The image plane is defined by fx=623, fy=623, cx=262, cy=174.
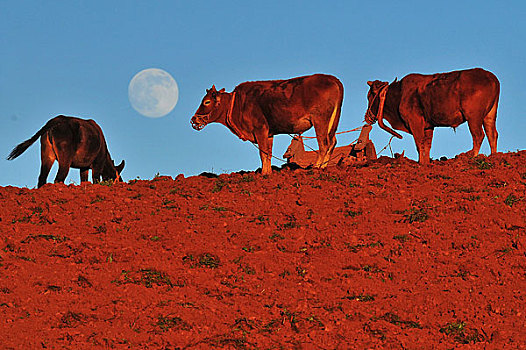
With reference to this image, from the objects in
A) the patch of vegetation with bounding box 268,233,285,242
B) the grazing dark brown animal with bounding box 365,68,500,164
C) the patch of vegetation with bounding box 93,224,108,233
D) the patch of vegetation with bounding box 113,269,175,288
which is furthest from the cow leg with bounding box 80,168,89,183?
the patch of vegetation with bounding box 113,269,175,288

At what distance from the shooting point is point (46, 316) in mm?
7758

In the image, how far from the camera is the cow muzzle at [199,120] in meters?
15.9

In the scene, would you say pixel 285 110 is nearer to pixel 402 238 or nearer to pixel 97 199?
pixel 97 199

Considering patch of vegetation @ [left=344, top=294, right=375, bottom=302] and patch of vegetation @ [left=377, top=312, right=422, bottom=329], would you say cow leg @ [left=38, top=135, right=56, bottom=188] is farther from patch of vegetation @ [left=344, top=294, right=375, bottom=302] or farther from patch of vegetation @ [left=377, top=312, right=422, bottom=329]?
patch of vegetation @ [left=377, top=312, right=422, bottom=329]

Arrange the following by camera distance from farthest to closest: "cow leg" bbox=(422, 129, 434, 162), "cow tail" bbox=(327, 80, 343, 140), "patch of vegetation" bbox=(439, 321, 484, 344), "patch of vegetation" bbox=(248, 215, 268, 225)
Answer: "cow leg" bbox=(422, 129, 434, 162) → "cow tail" bbox=(327, 80, 343, 140) → "patch of vegetation" bbox=(248, 215, 268, 225) → "patch of vegetation" bbox=(439, 321, 484, 344)

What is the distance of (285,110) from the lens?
48.8 ft

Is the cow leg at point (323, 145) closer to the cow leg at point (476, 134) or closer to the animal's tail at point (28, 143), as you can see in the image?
the cow leg at point (476, 134)

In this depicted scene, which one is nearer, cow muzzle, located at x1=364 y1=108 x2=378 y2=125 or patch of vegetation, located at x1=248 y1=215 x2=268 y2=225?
patch of vegetation, located at x1=248 y1=215 x2=268 y2=225

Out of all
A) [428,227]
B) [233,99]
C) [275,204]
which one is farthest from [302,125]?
[428,227]

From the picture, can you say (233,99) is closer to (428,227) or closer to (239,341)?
(428,227)

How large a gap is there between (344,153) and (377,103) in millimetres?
2390

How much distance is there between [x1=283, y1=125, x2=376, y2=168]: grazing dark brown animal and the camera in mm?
18172

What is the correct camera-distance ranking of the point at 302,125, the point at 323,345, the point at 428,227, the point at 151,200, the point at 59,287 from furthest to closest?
1. the point at 302,125
2. the point at 151,200
3. the point at 428,227
4. the point at 59,287
5. the point at 323,345

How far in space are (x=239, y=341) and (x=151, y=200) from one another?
542 centimetres
